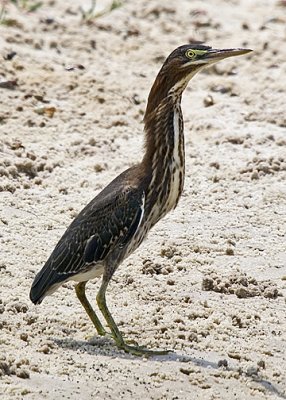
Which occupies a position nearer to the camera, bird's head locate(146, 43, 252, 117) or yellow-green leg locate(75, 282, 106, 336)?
yellow-green leg locate(75, 282, 106, 336)

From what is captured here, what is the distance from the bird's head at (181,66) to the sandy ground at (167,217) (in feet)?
4.07

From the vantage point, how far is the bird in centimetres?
723

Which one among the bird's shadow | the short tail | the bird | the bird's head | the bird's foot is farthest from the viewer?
the bird's head

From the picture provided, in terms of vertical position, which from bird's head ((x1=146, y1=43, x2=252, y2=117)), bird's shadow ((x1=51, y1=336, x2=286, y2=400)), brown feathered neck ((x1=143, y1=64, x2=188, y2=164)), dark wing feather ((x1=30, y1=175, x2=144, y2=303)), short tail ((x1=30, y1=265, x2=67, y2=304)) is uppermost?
bird's head ((x1=146, y1=43, x2=252, y2=117))

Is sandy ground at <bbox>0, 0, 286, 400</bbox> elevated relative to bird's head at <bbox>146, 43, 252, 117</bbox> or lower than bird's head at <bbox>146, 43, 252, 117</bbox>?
lower

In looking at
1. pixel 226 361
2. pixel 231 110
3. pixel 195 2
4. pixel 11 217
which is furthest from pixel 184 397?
pixel 195 2

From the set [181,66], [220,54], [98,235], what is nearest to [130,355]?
[98,235]

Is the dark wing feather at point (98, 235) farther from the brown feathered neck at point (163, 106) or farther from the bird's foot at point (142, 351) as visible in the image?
the bird's foot at point (142, 351)

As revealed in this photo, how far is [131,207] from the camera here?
729 centimetres

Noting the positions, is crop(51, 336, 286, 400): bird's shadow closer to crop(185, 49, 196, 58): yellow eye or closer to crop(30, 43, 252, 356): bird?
crop(30, 43, 252, 356): bird

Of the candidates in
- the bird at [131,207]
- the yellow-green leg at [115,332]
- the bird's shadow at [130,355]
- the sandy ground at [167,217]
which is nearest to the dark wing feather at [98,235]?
the bird at [131,207]

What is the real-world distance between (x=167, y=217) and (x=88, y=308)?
1.77 metres

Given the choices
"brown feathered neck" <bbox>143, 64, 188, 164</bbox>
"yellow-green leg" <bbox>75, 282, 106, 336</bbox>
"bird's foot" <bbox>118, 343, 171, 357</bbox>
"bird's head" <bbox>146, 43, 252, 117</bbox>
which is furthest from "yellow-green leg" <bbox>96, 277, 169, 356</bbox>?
"bird's head" <bbox>146, 43, 252, 117</bbox>

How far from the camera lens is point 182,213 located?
29.8ft
